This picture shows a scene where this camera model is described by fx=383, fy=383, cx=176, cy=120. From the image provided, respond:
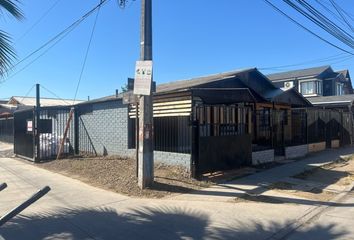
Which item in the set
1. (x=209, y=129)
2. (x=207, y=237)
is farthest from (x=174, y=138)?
(x=207, y=237)

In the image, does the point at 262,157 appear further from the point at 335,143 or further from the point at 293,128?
the point at 335,143

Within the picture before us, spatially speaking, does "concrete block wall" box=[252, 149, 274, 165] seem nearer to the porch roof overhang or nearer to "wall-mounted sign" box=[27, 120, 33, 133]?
the porch roof overhang

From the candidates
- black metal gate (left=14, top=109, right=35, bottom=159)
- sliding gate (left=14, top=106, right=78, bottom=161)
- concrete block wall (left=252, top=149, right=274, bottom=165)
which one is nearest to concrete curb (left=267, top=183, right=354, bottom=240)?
concrete block wall (left=252, top=149, right=274, bottom=165)

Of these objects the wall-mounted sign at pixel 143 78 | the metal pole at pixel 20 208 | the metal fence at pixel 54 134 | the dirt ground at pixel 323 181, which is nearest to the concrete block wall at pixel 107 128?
the metal fence at pixel 54 134

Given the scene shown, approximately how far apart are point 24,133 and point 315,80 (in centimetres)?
2964

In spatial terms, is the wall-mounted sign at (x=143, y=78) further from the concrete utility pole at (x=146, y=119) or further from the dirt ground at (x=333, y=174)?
the dirt ground at (x=333, y=174)

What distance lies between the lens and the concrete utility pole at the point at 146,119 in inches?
369

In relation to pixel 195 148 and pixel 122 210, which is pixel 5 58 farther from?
pixel 195 148

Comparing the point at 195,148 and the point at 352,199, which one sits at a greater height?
the point at 195,148

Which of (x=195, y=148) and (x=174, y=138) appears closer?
(x=195, y=148)

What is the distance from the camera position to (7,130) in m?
28.6

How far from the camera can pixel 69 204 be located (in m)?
8.12

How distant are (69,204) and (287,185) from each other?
5704mm

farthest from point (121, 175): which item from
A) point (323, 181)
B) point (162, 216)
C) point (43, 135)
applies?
point (43, 135)
